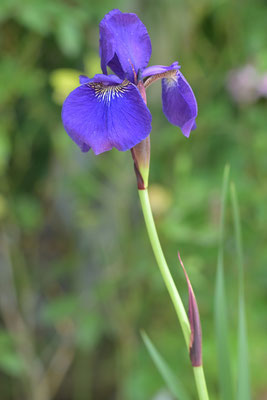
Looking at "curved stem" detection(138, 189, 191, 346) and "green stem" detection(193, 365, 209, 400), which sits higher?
"curved stem" detection(138, 189, 191, 346)

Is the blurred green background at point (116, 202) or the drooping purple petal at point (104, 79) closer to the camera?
the drooping purple petal at point (104, 79)

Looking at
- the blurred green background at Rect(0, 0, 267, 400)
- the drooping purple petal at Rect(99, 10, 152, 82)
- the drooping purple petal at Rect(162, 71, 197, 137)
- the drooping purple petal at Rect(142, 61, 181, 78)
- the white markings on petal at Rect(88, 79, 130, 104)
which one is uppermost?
the drooping purple petal at Rect(99, 10, 152, 82)

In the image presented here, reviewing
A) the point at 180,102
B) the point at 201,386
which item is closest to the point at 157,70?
the point at 180,102

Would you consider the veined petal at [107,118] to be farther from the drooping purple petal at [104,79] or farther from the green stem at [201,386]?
the green stem at [201,386]

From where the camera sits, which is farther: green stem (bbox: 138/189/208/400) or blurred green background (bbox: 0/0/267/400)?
blurred green background (bbox: 0/0/267/400)

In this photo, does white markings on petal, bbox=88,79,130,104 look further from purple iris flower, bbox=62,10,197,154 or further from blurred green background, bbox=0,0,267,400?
blurred green background, bbox=0,0,267,400

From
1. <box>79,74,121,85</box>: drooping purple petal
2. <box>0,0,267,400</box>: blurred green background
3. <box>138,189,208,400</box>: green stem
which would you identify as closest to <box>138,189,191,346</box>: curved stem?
<box>138,189,208,400</box>: green stem

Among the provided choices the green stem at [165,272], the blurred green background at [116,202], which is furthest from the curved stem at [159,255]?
the blurred green background at [116,202]
